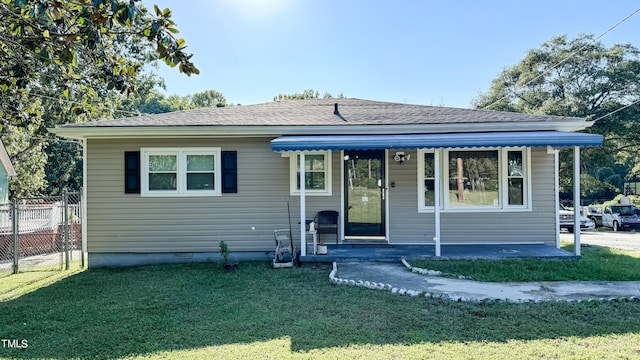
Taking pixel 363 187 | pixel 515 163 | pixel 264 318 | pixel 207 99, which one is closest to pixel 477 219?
pixel 515 163

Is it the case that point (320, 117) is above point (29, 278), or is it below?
above

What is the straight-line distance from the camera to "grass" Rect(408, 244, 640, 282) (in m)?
6.02

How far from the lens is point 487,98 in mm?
28188

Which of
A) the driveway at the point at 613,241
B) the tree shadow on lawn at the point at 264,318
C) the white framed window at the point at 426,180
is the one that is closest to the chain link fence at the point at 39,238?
the tree shadow on lawn at the point at 264,318

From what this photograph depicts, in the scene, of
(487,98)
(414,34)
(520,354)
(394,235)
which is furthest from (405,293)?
(487,98)

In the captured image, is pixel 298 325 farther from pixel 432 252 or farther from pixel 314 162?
pixel 314 162

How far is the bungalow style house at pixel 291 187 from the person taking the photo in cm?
786

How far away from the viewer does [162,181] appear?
8070mm

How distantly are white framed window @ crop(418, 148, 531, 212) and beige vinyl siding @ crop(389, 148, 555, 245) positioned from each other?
0.15m

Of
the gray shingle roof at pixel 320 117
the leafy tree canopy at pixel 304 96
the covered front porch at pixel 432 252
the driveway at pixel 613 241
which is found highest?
the leafy tree canopy at pixel 304 96

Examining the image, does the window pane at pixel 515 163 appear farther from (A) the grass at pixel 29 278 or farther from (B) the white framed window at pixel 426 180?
(A) the grass at pixel 29 278

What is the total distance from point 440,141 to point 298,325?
4.32m

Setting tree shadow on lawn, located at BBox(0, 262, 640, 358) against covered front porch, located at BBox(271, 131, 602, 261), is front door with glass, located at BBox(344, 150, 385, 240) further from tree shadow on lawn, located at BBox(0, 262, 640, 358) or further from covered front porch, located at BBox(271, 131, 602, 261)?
tree shadow on lawn, located at BBox(0, 262, 640, 358)

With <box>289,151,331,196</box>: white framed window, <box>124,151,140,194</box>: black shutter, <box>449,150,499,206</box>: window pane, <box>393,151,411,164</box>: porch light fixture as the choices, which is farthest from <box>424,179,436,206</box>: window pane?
<box>124,151,140,194</box>: black shutter
